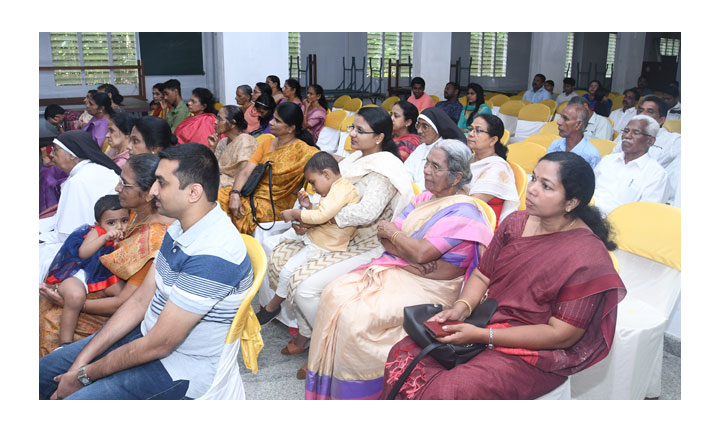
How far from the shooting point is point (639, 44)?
45.4ft

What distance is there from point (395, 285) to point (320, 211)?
630 millimetres

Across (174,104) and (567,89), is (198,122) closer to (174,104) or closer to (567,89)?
(174,104)

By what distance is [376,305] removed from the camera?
7.14 feet

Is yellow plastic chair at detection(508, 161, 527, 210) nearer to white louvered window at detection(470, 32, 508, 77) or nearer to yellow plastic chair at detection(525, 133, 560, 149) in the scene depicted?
yellow plastic chair at detection(525, 133, 560, 149)

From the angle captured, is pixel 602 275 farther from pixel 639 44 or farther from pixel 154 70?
pixel 639 44

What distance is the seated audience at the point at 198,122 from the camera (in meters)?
4.71

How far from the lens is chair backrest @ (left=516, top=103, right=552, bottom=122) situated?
20.7 ft

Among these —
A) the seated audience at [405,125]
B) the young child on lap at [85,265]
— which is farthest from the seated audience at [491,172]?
the young child on lap at [85,265]

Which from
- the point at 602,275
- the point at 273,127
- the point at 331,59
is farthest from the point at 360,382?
the point at 331,59

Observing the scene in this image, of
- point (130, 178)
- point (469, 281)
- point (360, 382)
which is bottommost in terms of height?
point (360, 382)

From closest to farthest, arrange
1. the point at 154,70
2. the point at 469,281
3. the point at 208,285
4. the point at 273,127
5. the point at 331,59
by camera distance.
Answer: the point at 208,285
the point at 469,281
the point at 273,127
the point at 154,70
the point at 331,59

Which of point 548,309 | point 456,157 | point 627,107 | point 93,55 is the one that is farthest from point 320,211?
point 93,55

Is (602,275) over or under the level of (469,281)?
over

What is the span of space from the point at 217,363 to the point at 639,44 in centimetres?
1472
